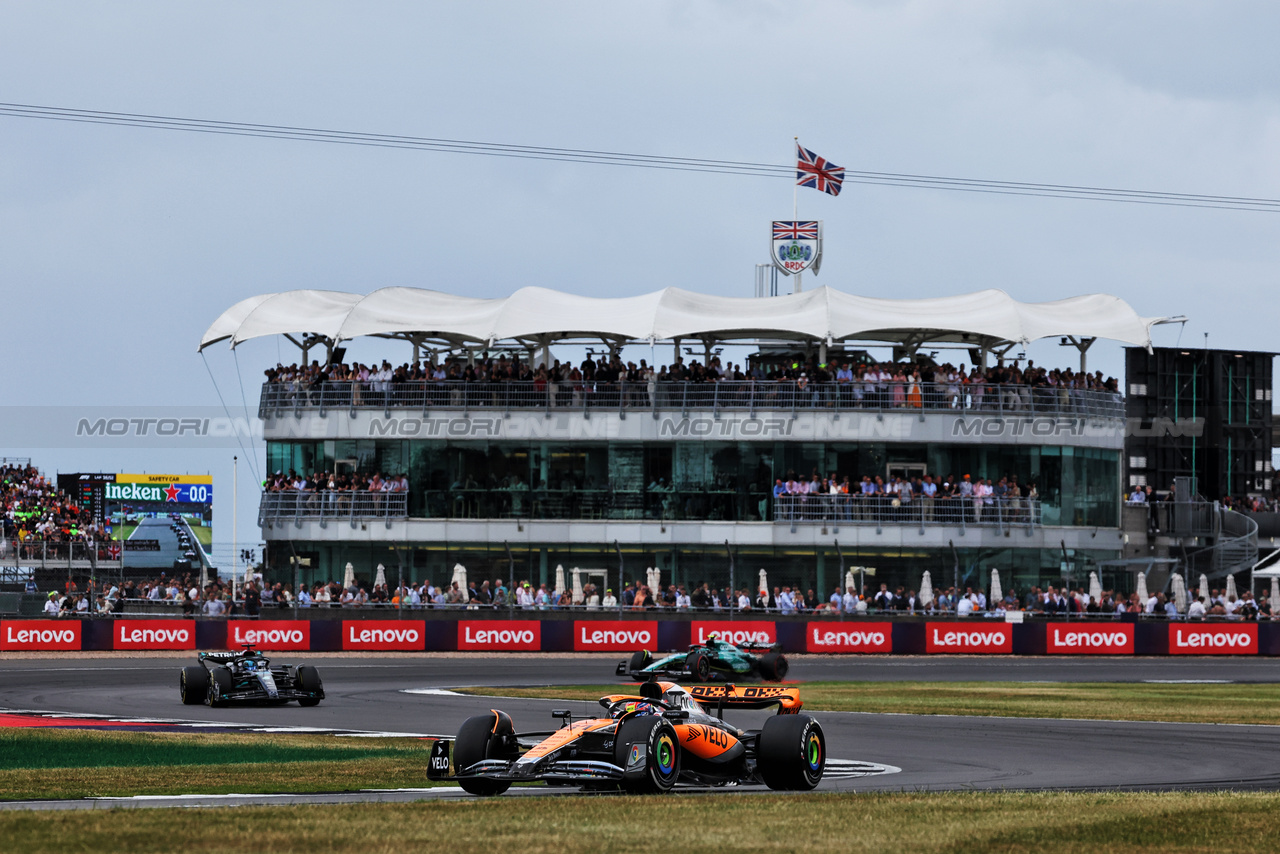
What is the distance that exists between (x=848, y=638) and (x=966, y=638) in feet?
10.7

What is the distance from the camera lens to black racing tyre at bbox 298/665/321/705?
25.3 meters

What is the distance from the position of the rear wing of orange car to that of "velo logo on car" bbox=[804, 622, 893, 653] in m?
25.1

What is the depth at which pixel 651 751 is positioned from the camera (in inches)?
518

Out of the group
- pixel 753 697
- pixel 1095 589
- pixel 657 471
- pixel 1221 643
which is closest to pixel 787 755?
pixel 753 697

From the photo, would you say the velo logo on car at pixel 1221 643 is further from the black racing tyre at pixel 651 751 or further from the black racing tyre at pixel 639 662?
the black racing tyre at pixel 651 751

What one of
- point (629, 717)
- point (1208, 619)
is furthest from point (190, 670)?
point (1208, 619)

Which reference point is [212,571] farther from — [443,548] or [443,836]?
[443,836]

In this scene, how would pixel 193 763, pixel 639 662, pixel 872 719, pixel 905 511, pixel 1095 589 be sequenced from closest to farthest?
1. pixel 193 763
2. pixel 872 719
3. pixel 639 662
4. pixel 1095 589
5. pixel 905 511

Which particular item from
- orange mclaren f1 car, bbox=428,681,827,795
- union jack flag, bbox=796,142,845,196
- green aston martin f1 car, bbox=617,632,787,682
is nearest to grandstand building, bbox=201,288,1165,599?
union jack flag, bbox=796,142,845,196

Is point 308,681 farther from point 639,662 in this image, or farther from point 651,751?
point 651,751

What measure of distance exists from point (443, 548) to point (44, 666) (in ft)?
61.9

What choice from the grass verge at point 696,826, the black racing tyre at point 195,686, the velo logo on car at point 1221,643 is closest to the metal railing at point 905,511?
the velo logo on car at point 1221,643

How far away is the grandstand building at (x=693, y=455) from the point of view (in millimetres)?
52469

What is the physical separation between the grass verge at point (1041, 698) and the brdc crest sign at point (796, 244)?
3108 centimetres
